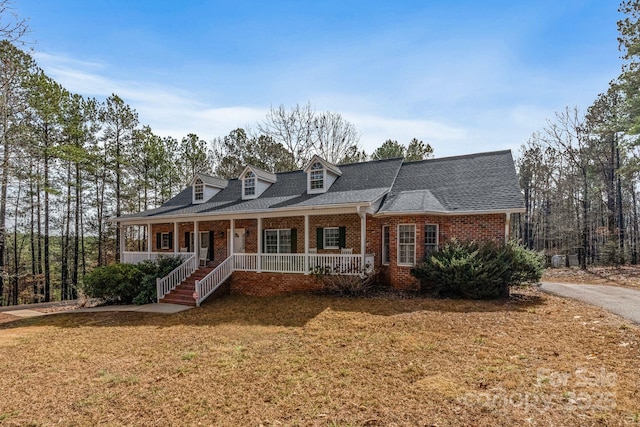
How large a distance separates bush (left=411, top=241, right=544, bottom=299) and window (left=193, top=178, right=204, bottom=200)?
13.3 metres

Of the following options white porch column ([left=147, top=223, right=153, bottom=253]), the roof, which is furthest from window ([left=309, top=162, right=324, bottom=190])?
white porch column ([left=147, top=223, right=153, bottom=253])

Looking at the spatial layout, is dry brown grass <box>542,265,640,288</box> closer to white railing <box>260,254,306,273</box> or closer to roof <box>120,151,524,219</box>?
roof <box>120,151,524,219</box>

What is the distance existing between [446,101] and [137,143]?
877 inches

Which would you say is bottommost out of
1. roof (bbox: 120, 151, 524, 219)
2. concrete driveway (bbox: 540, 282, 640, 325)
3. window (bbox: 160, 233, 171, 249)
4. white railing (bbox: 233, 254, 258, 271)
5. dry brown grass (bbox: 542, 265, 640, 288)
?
dry brown grass (bbox: 542, 265, 640, 288)

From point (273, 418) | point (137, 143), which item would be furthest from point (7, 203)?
point (273, 418)

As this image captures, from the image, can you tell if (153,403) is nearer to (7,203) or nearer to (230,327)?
(230,327)

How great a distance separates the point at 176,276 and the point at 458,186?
1295 cm

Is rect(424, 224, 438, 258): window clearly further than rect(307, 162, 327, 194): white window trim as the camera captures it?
No

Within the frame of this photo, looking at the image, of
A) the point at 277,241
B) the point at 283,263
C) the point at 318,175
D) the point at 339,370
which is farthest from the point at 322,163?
the point at 339,370

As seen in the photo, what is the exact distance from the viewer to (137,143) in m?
25.1

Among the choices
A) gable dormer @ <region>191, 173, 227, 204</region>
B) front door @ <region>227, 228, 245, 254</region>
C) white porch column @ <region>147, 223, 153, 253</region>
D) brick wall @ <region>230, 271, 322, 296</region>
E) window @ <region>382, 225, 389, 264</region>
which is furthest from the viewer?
gable dormer @ <region>191, 173, 227, 204</region>

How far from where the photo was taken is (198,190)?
19.8m

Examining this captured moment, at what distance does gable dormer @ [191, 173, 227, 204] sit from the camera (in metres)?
19.5

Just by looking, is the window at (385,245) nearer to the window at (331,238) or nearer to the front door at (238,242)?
the window at (331,238)
